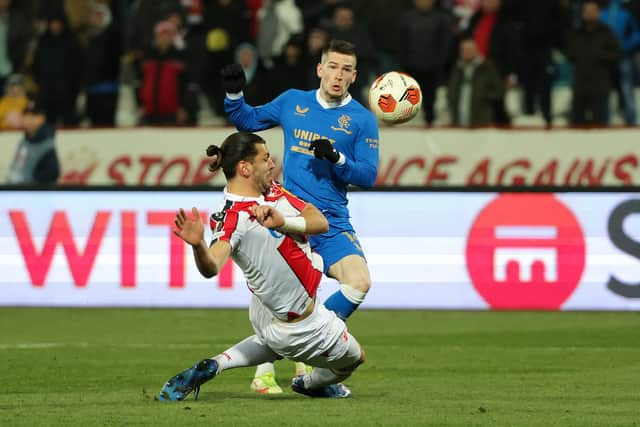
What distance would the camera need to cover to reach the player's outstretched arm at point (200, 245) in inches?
291

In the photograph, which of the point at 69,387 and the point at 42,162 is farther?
the point at 42,162

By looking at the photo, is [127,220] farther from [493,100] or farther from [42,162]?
[493,100]

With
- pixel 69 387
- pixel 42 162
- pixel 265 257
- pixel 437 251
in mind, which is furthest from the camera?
pixel 42 162

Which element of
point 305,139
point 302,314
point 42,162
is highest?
point 305,139

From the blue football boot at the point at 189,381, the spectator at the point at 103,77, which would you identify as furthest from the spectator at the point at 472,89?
the blue football boot at the point at 189,381

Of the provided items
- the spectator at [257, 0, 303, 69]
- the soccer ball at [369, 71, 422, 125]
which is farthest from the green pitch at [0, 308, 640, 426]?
the spectator at [257, 0, 303, 69]

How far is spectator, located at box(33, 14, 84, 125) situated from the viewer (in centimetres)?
2016

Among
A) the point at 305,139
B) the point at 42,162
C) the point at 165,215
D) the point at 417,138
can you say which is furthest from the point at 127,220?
the point at 305,139

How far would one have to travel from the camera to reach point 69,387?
952 cm

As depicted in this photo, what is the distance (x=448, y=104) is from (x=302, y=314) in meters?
11.4

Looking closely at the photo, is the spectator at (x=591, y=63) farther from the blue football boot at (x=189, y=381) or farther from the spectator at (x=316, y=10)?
the blue football boot at (x=189, y=381)

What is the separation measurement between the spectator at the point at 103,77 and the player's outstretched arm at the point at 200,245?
12.9m

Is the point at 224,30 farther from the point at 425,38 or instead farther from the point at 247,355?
the point at 247,355

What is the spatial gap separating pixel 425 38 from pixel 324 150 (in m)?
9.99
